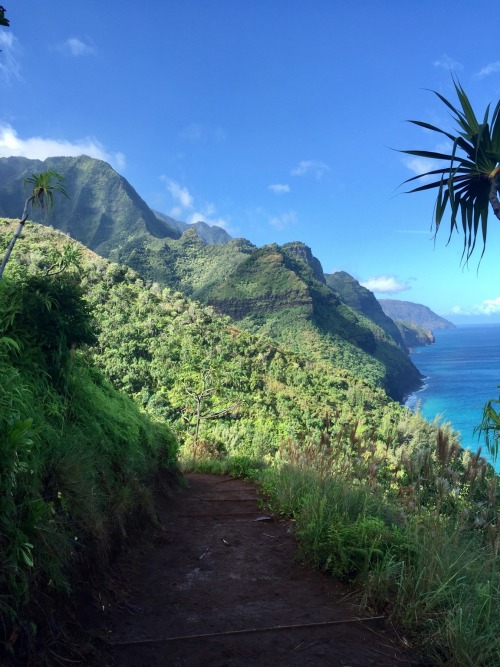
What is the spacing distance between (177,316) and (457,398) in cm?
10124

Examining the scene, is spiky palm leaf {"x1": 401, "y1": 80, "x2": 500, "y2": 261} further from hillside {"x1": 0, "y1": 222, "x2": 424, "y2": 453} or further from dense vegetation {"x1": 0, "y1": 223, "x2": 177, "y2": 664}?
hillside {"x1": 0, "y1": 222, "x2": 424, "y2": 453}

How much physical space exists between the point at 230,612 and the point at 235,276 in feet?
429

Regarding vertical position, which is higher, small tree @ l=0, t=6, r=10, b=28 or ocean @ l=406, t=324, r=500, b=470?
small tree @ l=0, t=6, r=10, b=28

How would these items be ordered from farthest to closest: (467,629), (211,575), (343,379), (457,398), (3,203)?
(3,203) → (457,398) → (343,379) → (211,575) → (467,629)

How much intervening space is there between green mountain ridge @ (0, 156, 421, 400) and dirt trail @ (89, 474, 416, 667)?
92974 mm

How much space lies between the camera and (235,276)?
132125 millimetres

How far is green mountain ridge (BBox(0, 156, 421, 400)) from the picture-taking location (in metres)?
112

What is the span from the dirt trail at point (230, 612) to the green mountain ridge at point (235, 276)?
305ft

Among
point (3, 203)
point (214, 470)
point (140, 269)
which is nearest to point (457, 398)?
point (140, 269)

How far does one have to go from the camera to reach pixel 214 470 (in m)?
10.5

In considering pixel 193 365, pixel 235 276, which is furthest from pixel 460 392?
pixel 193 365

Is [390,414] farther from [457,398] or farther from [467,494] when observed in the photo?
[457,398]

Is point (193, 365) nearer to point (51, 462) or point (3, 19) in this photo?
point (51, 462)

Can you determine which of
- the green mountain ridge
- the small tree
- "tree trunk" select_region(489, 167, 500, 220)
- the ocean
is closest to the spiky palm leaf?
"tree trunk" select_region(489, 167, 500, 220)
